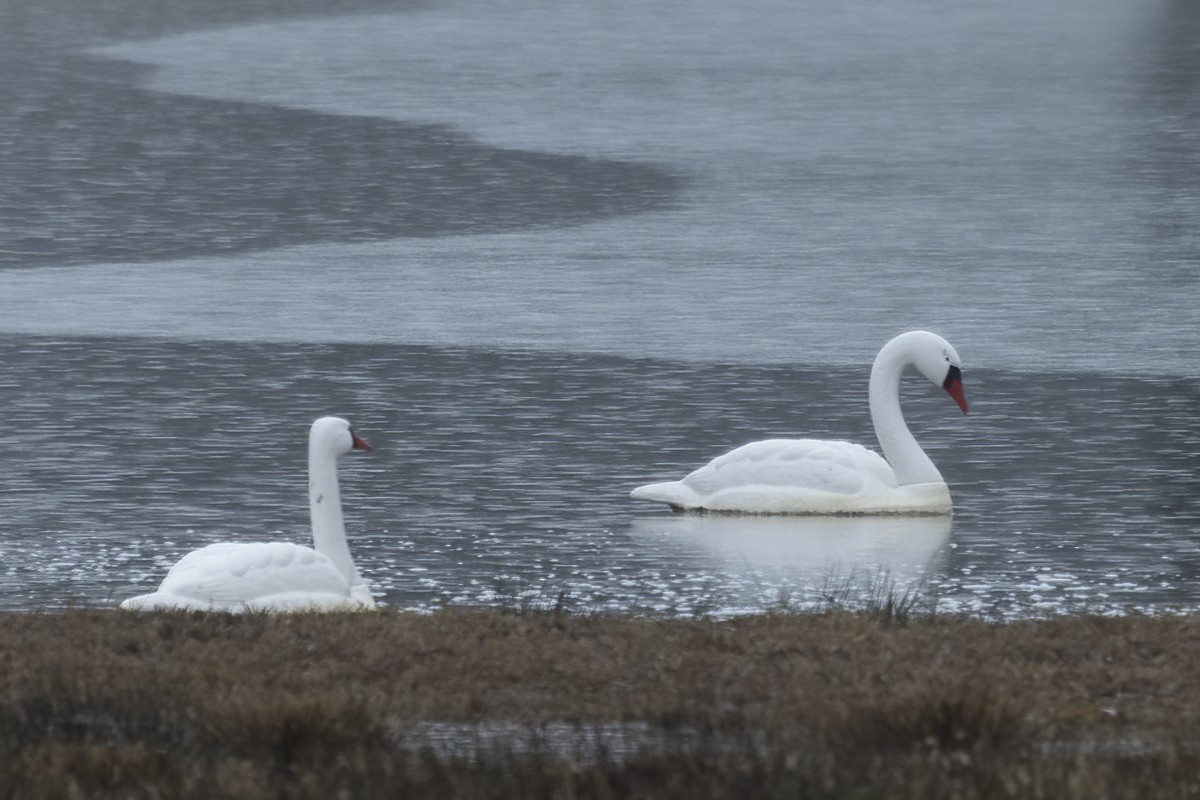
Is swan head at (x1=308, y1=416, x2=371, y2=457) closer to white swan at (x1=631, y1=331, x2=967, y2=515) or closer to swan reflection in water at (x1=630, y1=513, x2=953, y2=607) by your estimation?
swan reflection in water at (x1=630, y1=513, x2=953, y2=607)

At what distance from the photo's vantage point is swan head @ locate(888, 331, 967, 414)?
14.3m

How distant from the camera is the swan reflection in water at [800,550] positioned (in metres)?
10.8

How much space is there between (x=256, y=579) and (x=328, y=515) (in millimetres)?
865

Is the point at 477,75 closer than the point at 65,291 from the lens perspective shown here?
No

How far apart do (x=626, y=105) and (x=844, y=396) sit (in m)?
23.7

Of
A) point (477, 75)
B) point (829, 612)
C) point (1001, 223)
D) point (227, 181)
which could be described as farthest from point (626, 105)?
point (829, 612)

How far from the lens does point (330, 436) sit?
33.9ft

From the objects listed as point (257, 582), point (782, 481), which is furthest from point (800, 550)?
point (257, 582)

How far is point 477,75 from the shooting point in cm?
4338

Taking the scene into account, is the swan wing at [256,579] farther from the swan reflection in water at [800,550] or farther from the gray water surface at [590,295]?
the swan reflection in water at [800,550]

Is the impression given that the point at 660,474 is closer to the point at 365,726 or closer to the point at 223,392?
the point at 223,392

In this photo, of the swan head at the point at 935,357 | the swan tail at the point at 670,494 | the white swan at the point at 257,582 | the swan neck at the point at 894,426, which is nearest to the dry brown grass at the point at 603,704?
the white swan at the point at 257,582

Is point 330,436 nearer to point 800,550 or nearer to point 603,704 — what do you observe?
point 800,550

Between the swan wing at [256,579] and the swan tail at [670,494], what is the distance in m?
3.79
